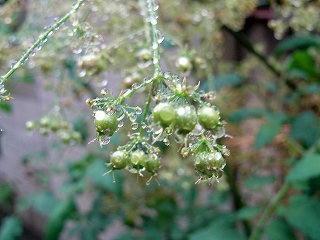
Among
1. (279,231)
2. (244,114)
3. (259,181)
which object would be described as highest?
(244,114)

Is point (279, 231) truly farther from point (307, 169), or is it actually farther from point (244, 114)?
point (244, 114)

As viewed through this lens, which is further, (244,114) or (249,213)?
(244,114)

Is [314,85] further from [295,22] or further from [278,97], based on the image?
[295,22]

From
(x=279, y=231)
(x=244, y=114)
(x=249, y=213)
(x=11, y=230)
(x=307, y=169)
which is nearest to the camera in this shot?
(x=307, y=169)

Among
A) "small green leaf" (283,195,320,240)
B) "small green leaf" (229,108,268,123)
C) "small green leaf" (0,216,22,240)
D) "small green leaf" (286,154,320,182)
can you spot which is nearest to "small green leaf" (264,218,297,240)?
"small green leaf" (283,195,320,240)

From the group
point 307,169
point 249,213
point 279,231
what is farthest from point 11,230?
point 307,169

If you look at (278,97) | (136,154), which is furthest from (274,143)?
Result: (136,154)

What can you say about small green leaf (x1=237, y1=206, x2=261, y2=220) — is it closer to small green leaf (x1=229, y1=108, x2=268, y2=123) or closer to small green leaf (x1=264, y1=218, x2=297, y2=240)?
small green leaf (x1=264, y1=218, x2=297, y2=240)

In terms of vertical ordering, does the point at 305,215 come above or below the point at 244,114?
below
